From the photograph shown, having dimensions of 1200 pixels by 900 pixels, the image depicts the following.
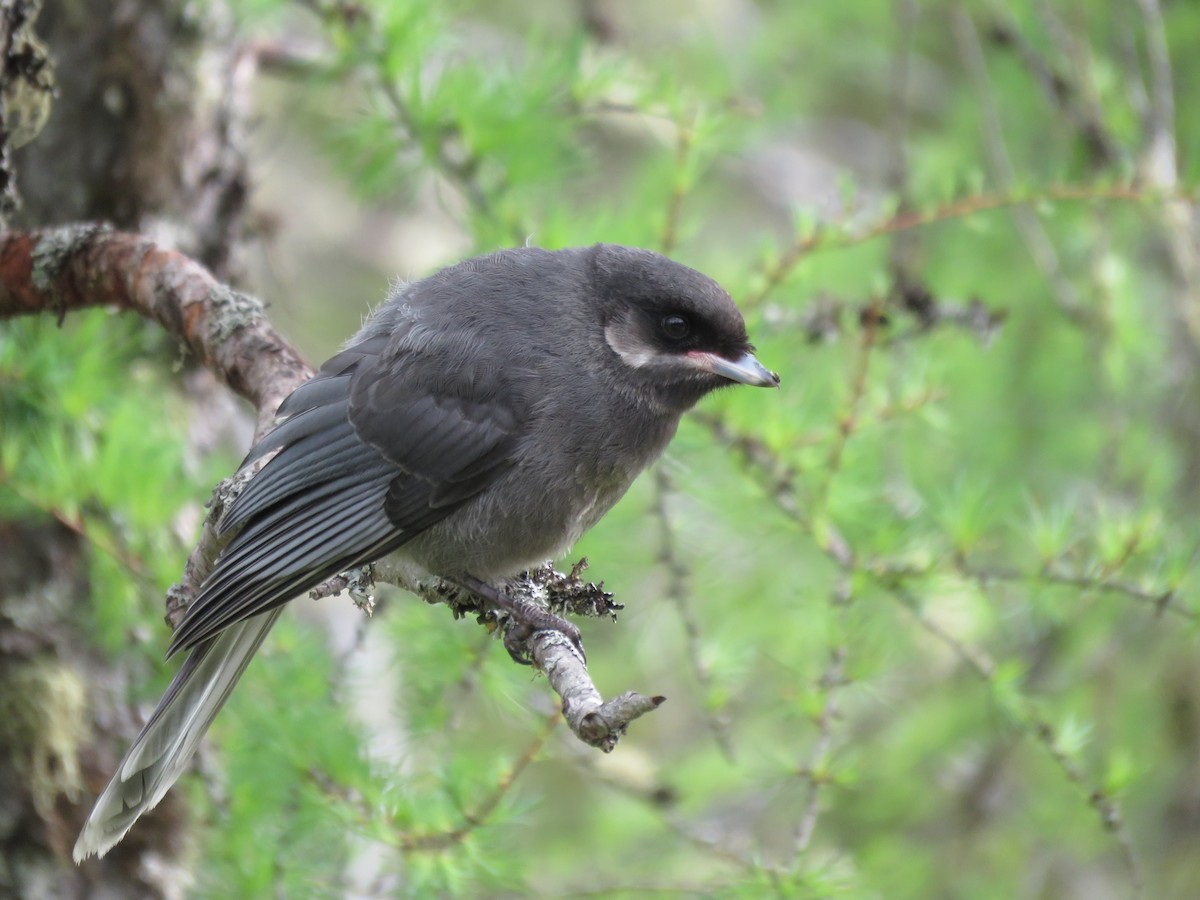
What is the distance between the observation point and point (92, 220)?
365cm

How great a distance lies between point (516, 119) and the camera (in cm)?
331

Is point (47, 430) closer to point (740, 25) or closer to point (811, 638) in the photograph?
point (811, 638)

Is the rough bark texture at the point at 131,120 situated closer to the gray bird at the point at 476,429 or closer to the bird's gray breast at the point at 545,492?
the gray bird at the point at 476,429

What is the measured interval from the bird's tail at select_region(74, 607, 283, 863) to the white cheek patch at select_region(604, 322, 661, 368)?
1146 millimetres

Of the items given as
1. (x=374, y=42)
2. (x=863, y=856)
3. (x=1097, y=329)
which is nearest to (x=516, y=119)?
(x=374, y=42)

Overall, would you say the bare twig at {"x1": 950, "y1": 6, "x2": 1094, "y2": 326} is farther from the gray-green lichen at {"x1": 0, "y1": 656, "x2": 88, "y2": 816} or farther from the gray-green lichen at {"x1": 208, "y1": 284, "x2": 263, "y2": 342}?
the gray-green lichen at {"x1": 0, "y1": 656, "x2": 88, "y2": 816}

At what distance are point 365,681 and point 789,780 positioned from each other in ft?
4.66

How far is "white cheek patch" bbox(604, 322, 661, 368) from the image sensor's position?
3105mm

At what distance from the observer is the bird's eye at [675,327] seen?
308cm

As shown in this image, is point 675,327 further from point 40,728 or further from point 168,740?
point 40,728

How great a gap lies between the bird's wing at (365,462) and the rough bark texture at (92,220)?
3.06ft

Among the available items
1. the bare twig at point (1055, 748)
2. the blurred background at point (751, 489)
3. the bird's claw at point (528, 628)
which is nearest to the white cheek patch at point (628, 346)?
the blurred background at point (751, 489)

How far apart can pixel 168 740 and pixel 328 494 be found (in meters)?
0.68

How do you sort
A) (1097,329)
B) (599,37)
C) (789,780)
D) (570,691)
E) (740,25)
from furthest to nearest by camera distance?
(740,25) < (599,37) < (1097,329) < (789,780) < (570,691)
